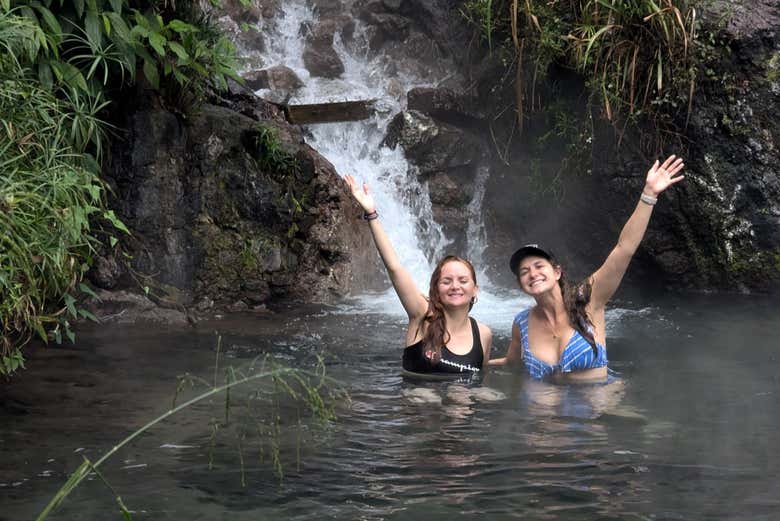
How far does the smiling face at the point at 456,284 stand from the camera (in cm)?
507

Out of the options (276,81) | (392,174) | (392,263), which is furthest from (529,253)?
(276,81)

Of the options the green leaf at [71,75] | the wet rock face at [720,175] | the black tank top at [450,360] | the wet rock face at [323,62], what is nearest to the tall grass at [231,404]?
the black tank top at [450,360]

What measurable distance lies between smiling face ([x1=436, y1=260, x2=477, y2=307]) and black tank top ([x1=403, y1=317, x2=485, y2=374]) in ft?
0.89

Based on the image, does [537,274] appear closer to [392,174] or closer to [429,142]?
[392,174]

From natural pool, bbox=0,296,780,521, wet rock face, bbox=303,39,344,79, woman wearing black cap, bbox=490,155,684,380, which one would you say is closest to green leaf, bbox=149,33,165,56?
natural pool, bbox=0,296,780,521

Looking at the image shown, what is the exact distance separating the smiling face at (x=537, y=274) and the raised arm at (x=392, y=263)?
0.56 metres

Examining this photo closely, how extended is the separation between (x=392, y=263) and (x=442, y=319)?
448 millimetres

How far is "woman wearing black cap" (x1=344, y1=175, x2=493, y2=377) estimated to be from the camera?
5.05 m

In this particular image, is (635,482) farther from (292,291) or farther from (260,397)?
(292,291)

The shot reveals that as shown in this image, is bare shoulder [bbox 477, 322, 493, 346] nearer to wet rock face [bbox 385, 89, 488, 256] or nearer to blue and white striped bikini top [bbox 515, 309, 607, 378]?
blue and white striped bikini top [bbox 515, 309, 607, 378]

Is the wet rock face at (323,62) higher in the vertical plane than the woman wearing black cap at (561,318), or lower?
higher

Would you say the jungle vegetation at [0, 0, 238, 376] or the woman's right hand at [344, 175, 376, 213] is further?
the woman's right hand at [344, 175, 376, 213]

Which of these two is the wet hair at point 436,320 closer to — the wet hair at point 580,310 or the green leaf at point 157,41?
the wet hair at point 580,310

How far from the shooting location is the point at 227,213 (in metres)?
7.61
